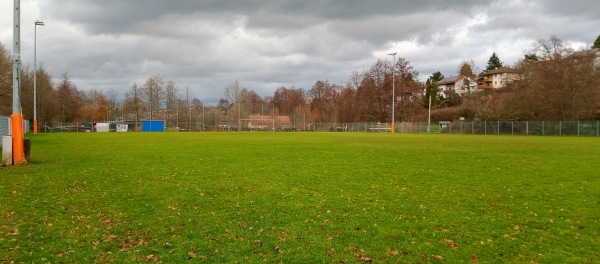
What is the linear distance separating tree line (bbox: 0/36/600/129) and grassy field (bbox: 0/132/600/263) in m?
42.8

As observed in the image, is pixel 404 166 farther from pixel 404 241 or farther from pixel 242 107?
pixel 242 107

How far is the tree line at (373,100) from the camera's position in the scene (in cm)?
6241

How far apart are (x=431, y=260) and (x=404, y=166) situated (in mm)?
11139

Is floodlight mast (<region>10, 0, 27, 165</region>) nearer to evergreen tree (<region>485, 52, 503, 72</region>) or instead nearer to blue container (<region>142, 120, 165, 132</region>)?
blue container (<region>142, 120, 165, 132</region>)

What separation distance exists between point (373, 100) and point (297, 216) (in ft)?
283

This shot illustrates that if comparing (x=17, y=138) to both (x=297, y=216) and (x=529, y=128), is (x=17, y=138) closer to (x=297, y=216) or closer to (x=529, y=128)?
(x=297, y=216)

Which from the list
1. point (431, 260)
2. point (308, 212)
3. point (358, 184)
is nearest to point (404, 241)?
point (431, 260)

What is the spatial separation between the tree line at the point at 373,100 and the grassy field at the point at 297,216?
42.8 metres

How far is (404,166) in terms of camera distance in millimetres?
16781

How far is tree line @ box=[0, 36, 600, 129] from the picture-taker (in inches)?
2457

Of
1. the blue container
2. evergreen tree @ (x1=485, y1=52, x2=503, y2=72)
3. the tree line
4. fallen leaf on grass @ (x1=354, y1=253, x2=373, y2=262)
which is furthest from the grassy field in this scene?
evergreen tree @ (x1=485, y1=52, x2=503, y2=72)

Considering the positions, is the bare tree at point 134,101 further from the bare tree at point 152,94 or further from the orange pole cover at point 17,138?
the orange pole cover at point 17,138

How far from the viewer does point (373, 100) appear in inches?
3644

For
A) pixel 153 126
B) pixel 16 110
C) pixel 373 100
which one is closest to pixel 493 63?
pixel 373 100
